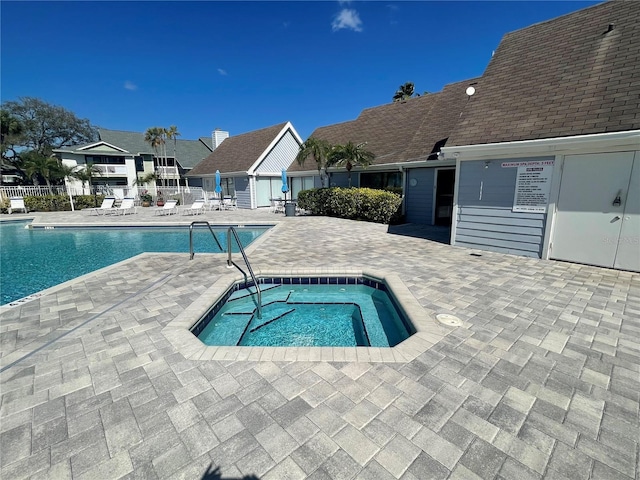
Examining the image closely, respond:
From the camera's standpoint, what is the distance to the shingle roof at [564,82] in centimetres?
577

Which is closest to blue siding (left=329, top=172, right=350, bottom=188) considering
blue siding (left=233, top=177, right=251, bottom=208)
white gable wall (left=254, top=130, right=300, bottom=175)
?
white gable wall (left=254, top=130, right=300, bottom=175)

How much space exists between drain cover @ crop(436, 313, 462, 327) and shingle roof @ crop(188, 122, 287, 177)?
17807 mm

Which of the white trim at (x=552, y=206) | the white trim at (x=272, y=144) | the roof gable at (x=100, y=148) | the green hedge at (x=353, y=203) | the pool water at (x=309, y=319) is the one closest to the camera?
the pool water at (x=309, y=319)

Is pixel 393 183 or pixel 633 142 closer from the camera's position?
pixel 633 142

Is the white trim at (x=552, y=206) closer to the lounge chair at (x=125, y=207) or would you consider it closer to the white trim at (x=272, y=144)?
the white trim at (x=272, y=144)

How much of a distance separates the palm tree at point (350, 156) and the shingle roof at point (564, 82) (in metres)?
5.52

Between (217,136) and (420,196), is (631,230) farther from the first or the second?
(217,136)

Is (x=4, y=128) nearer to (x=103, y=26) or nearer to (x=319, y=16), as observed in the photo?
(x=103, y=26)

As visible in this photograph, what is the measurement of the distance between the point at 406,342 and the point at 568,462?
1593mm

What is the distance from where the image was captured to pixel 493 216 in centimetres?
730

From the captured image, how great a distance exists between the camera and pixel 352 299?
216 inches

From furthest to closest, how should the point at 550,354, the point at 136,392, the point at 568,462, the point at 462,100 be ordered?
the point at 462,100 < the point at 550,354 < the point at 136,392 < the point at 568,462

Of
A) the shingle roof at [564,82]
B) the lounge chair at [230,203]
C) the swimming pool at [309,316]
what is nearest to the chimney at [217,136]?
the lounge chair at [230,203]

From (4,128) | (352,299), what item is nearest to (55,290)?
(352,299)
